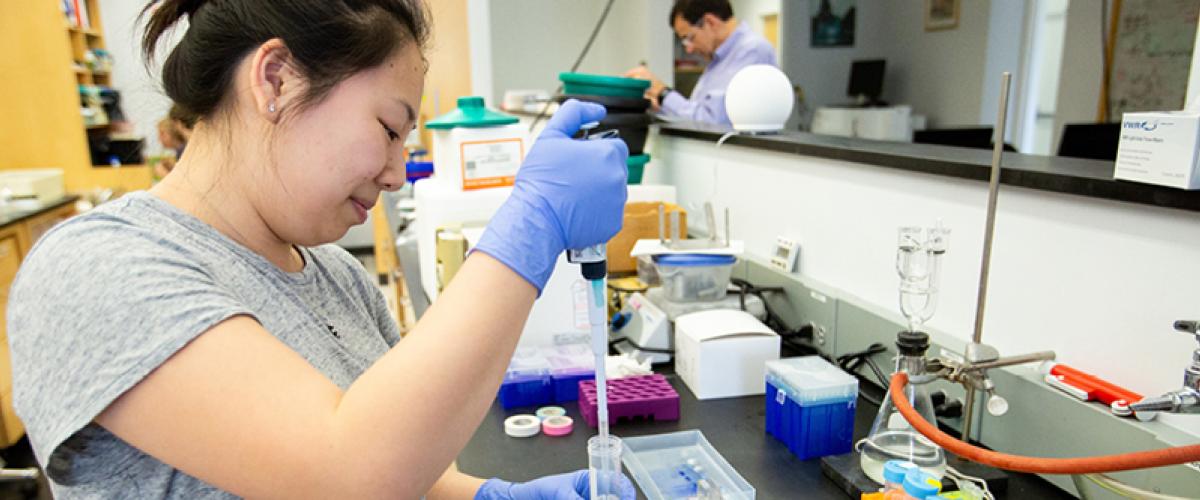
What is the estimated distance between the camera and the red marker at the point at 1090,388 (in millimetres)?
861

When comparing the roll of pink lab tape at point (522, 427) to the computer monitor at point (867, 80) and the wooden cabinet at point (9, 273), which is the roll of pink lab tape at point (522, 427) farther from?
the computer monitor at point (867, 80)

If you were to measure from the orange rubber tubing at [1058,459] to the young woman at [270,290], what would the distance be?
1.44ft

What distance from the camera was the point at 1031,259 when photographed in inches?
41.4

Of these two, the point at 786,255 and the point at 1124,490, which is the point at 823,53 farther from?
A: the point at 1124,490

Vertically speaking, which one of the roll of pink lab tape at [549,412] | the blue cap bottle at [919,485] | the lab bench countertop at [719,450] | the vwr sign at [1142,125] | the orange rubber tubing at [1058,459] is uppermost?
the vwr sign at [1142,125]

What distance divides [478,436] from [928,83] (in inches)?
220

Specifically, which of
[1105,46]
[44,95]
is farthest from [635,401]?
[44,95]

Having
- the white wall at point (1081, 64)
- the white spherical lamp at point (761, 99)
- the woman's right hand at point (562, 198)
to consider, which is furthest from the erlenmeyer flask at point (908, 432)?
the white wall at point (1081, 64)

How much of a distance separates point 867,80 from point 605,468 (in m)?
5.77

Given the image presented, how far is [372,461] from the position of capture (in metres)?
0.56

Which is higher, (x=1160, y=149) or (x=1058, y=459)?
(x=1160, y=149)

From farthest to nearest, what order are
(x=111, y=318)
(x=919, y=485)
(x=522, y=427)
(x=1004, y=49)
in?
(x=1004, y=49)
(x=522, y=427)
(x=919, y=485)
(x=111, y=318)

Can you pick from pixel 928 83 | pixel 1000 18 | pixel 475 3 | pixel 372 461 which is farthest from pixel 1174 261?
pixel 928 83

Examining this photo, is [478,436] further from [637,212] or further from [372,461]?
[637,212]
